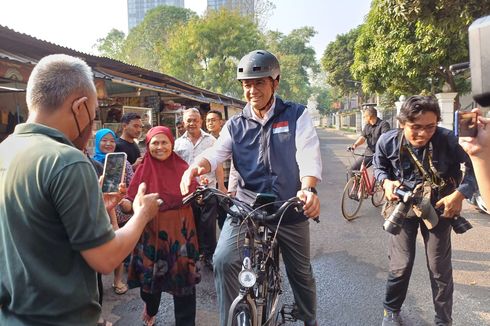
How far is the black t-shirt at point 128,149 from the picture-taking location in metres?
4.48

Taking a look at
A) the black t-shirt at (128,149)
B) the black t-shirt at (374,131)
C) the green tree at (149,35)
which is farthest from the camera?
the green tree at (149,35)

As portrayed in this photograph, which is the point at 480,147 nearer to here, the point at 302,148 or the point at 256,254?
the point at 302,148

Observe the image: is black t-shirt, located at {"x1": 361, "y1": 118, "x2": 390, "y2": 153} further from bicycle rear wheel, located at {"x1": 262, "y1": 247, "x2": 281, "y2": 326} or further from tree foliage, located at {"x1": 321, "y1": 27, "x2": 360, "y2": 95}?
tree foliage, located at {"x1": 321, "y1": 27, "x2": 360, "y2": 95}

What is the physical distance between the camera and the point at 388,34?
Answer: 1255 centimetres

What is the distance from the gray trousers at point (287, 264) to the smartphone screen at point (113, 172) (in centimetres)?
74

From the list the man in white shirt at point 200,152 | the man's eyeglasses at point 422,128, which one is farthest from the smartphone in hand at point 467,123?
the man in white shirt at point 200,152

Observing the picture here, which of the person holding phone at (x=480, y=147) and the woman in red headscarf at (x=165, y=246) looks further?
the woman in red headscarf at (x=165, y=246)

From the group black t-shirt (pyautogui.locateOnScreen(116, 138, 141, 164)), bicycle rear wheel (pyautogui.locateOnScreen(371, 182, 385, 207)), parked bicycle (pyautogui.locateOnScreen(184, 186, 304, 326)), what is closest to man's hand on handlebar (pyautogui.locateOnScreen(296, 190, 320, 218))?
parked bicycle (pyautogui.locateOnScreen(184, 186, 304, 326))

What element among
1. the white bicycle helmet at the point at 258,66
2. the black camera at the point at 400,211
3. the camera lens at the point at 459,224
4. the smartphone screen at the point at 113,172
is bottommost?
the camera lens at the point at 459,224

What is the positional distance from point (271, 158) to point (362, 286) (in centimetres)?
216

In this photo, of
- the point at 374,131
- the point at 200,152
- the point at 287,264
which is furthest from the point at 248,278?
the point at 374,131

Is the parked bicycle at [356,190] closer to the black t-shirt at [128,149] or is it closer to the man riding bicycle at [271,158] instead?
the black t-shirt at [128,149]

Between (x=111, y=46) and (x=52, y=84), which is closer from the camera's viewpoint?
(x=52, y=84)

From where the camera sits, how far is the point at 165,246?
3020 millimetres
